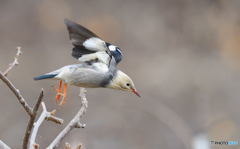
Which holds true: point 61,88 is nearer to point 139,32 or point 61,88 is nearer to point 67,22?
point 67,22

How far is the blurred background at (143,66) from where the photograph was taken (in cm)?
525

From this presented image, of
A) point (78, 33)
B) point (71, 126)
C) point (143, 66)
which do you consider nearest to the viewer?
point (71, 126)

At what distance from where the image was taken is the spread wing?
2189mm

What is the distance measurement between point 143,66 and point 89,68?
12.5 feet

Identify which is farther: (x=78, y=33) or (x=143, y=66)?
(x=143, y=66)

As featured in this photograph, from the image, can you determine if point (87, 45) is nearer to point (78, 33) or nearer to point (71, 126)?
point (78, 33)

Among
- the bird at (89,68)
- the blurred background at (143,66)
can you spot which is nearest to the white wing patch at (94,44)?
the bird at (89,68)

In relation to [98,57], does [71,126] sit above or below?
below

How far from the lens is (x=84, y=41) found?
2.23 m

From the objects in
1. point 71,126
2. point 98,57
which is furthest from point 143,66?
point 71,126

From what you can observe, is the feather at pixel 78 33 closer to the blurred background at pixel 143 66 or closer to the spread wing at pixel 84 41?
the spread wing at pixel 84 41

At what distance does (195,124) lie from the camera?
540 cm

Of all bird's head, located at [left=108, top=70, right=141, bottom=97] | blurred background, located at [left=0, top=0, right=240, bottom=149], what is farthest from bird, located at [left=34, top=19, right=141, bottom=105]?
blurred background, located at [left=0, top=0, right=240, bottom=149]

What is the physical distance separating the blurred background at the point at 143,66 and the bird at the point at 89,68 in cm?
242
